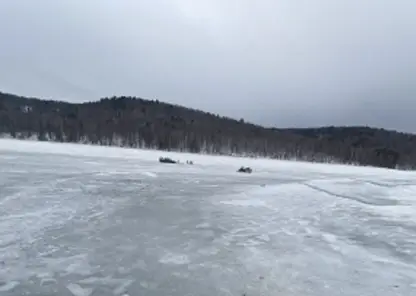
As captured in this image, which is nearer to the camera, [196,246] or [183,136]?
[196,246]

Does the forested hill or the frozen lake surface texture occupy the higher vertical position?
the forested hill

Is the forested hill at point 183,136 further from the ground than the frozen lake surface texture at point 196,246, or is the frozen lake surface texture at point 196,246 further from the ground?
the forested hill at point 183,136

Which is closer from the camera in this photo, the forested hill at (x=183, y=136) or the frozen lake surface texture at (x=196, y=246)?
the frozen lake surface texture at (x=196, y=246)

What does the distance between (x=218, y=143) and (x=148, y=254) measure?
200 ft

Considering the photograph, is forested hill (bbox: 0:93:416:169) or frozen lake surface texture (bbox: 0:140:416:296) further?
forested hill (bbox: 0:93:416:169)

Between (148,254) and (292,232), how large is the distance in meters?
2.39

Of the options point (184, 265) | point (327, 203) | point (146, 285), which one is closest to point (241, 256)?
point (184, 265)

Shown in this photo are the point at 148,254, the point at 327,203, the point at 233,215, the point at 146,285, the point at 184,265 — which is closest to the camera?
the point at 146,285

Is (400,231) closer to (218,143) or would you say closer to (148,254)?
(148,254)

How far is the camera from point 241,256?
429cm

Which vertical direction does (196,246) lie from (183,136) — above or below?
below

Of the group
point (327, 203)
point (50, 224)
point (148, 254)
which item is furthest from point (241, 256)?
point (327, 203)

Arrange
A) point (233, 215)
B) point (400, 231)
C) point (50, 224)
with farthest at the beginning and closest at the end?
point (233, 215), point (400, 231), point (50, 224)

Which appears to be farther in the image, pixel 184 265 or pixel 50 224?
pixel 50 224
